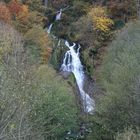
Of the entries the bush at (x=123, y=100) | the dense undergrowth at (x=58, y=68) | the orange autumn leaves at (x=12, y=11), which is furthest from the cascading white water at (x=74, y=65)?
the bush at (x=123, y=100)

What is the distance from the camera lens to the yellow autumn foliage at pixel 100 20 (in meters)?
46.9

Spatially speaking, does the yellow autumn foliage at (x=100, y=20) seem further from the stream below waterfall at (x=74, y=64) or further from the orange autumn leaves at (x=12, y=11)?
the orange autumn leaves at (x=12, y=11)

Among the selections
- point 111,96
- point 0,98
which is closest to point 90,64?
point 111,96

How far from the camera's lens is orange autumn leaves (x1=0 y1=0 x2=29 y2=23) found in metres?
40.5

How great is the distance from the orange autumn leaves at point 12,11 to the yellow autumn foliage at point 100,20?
821 centimetres

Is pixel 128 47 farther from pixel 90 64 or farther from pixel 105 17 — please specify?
pixel 105 17

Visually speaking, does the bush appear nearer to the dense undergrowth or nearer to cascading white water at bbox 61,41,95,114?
the dense undergrowth

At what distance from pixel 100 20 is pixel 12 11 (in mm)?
10395

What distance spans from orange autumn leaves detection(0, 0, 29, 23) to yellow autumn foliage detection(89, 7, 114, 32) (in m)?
8.21

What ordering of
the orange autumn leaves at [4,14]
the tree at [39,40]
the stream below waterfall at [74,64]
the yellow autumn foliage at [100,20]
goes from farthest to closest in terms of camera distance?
1. the yellow autumn foliage at [100,20]
2. the stream below waterfall at [74,64]
3. the orange autumn leaves at [4,14]
4. the tree at [39,40]

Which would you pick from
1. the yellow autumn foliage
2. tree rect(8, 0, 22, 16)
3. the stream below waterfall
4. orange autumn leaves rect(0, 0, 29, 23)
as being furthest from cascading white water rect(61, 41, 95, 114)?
tree rect(8, 0, 22, 16)

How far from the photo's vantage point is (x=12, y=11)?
44375mm

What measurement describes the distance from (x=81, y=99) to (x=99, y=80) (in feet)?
9.20

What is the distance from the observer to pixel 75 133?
104 feet
